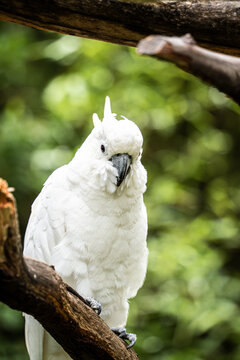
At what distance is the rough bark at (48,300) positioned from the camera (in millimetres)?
1331

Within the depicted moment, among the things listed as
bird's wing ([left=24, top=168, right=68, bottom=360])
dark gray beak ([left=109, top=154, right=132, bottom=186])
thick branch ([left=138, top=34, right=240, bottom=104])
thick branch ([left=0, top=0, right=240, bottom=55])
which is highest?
thick branch ([left=0, top=0, right=240, bottom=55])

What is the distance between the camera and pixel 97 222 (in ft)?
7.59

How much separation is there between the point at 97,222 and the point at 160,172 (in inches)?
94.9

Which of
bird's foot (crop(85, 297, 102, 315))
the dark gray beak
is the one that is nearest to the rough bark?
bird's foot (crop(85, 297, 102, 315))

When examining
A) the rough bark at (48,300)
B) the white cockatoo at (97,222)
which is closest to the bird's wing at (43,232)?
the white cockatoo at (97,222)

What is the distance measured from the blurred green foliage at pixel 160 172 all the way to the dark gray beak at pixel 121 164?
170 cm

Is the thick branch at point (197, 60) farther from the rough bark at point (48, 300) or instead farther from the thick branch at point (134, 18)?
the thick branch at point (134, 18)

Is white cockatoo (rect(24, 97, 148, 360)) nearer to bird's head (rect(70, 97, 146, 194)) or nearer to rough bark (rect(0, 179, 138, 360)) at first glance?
bird's head (rect(70, 97, 146, 194))

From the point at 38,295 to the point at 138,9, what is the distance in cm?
121

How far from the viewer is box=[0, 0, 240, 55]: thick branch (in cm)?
191

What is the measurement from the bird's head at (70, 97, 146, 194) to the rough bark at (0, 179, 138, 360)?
71 centimetres

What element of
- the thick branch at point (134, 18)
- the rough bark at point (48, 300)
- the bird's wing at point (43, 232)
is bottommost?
the rough bark at point (48, 300)

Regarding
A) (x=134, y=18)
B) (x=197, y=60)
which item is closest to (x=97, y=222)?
(x=134, y=18)

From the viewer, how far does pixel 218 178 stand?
4.89 m
